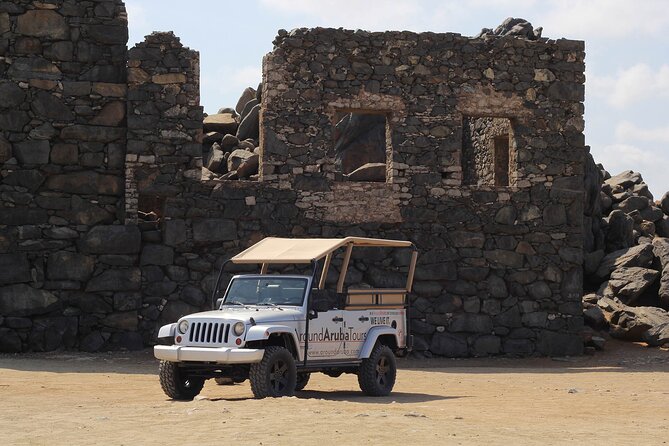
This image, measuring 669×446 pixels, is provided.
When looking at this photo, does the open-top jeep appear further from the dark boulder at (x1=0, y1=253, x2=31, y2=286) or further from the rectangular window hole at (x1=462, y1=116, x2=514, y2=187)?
the rectangular window hole at (x1=462, y1=116, x2=514, y2=187)

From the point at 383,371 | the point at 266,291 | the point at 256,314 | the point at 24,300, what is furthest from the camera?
the point at 24,300

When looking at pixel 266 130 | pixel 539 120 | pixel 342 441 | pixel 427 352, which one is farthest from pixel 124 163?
pixel 342 441

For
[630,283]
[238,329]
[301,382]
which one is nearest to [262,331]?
[238,329]

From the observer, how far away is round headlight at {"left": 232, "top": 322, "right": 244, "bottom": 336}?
1169 centimetres

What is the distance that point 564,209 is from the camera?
67.6 ft

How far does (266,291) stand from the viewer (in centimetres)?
1280

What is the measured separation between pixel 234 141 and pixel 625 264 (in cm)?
904

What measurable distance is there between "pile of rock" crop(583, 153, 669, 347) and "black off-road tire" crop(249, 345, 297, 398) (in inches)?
433

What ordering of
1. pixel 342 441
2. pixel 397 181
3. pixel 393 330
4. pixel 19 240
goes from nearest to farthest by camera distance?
pixel 342 441 < pixel 393 330 < pixel 19 240 < pixel 397 181

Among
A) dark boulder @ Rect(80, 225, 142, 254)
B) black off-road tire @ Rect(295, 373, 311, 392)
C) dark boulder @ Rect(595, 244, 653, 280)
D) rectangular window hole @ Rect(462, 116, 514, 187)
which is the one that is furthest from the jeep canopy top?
dark boulder @ Rect(595, 244, 653, 280)

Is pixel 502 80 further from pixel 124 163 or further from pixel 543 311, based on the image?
pixel 124 163

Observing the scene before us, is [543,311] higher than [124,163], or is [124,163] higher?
[124,163]

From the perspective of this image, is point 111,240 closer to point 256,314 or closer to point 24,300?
point 24,300

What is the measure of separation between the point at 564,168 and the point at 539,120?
1.03 meters
